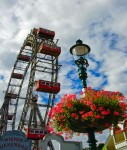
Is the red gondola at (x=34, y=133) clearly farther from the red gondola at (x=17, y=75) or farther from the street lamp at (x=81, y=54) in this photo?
the street lamp at (x=81, y=54)

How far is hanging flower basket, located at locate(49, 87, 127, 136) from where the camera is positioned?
667cm

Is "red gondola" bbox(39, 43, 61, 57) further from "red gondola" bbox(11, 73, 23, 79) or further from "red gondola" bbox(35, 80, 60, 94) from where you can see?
"red gondola" bbox(11, 73, 23, 79)

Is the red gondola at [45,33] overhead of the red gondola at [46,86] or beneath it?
overhead

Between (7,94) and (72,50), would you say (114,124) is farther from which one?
(7,94)

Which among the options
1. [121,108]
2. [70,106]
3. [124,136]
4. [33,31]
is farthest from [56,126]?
[33,31]

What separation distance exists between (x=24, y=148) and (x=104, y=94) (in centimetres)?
316

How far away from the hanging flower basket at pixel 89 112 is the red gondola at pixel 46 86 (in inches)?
1025

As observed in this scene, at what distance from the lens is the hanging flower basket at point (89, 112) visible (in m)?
6.67

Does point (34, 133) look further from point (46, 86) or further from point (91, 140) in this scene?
point (91, 140)

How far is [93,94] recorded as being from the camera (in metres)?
7.05

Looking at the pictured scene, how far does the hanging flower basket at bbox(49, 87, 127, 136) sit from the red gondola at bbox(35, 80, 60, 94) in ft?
85.4

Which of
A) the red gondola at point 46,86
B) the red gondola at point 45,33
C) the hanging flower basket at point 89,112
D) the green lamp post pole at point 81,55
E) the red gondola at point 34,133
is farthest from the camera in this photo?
the red gondola at point 45,33

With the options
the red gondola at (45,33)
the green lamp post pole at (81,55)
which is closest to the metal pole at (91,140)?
the green lamp post pole at (81,55)

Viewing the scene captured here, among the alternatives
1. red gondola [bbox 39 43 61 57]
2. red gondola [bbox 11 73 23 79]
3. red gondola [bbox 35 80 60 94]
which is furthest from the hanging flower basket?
red gondola [bbox 11 73 23 79]
